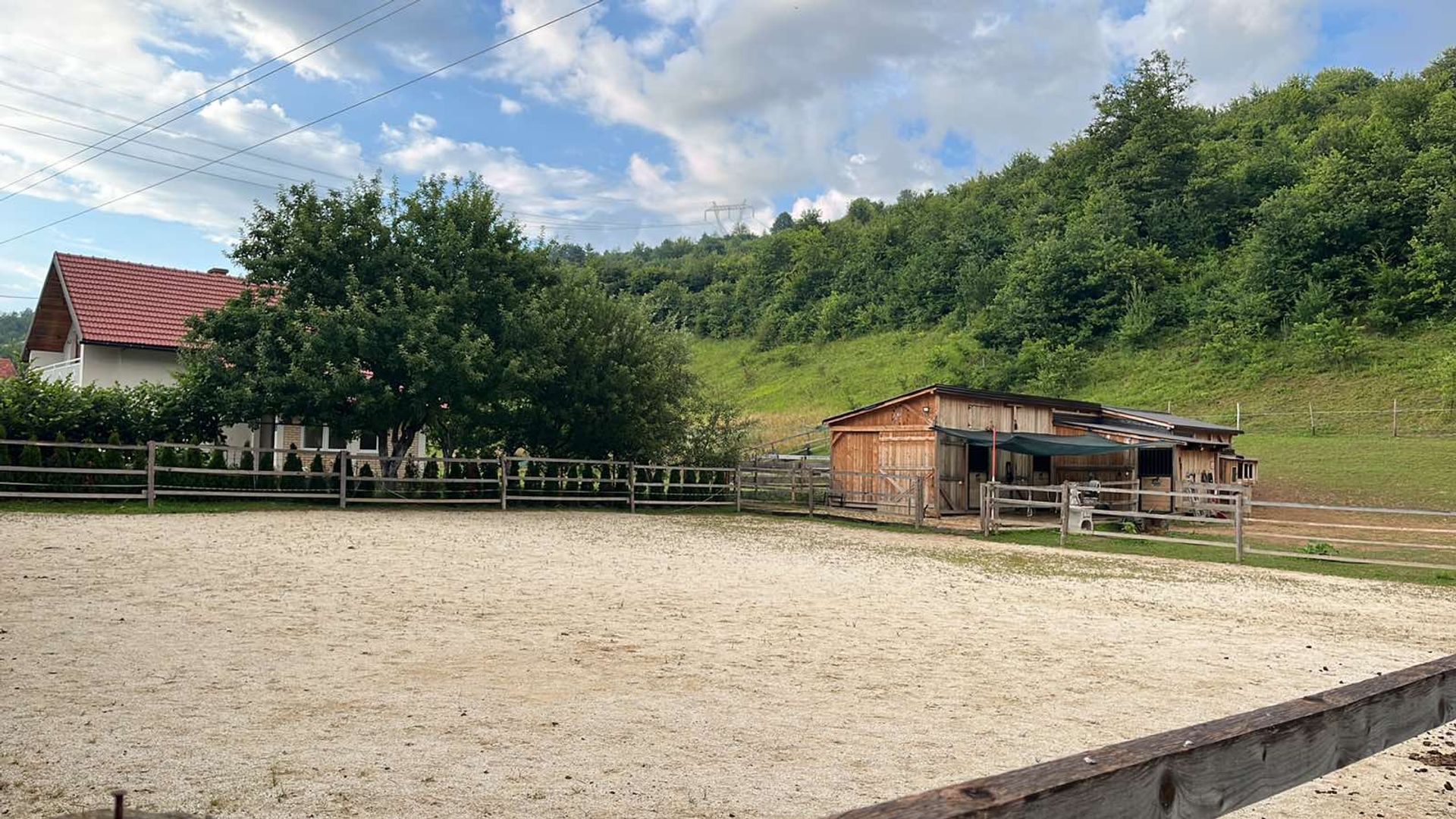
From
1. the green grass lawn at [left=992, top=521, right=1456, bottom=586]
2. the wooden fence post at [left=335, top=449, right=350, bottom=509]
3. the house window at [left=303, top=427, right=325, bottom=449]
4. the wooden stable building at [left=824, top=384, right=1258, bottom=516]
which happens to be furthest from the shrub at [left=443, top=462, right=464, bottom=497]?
the green grass lawn at [left=992, top=521, right=1456, bottom=586]

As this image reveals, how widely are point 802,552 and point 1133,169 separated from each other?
4522 centimetres

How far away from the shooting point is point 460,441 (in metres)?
22.9

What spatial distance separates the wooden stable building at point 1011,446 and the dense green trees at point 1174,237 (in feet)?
23.3

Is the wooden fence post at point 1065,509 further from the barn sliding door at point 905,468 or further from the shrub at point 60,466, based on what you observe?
the shrub at point 60,466

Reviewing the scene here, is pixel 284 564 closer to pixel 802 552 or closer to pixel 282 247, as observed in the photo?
pixel 802 552

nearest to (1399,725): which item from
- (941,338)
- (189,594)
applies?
(189,594)

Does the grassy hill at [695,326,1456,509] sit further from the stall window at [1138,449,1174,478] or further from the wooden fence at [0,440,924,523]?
the wooden fence at [0,440,924,523]

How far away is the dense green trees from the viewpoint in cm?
3875

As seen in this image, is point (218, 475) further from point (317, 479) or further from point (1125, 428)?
point (1125, 428)

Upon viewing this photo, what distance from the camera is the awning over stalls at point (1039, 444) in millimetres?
20266

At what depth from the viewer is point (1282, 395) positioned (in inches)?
1352

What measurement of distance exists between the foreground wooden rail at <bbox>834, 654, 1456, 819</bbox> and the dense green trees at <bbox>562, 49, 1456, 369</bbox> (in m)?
22.4

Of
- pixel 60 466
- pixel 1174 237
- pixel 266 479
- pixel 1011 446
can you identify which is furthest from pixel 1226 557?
pixel 1174 237

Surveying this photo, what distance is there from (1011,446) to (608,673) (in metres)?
16.2
